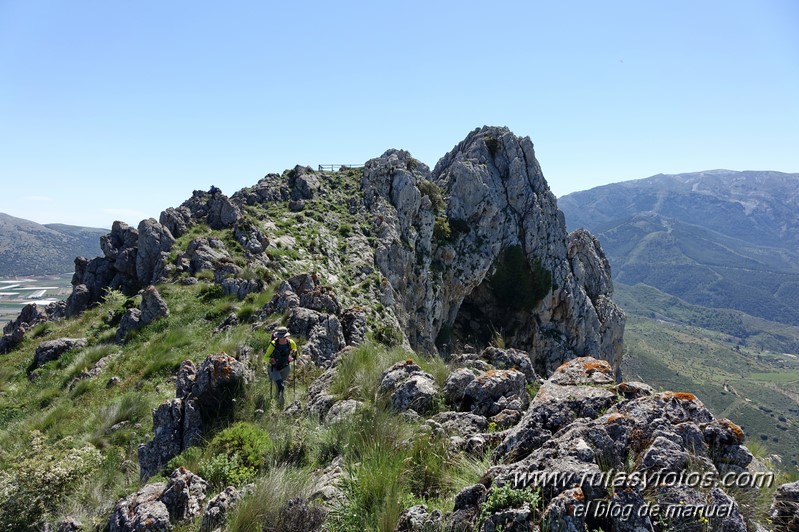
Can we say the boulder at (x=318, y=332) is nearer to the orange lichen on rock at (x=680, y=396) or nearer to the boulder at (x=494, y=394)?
the boulder at (x=494, y=394)

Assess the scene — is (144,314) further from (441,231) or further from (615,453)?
(441,231)

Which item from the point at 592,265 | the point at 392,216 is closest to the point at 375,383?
the point at 392,216

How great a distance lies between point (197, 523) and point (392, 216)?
34759mm

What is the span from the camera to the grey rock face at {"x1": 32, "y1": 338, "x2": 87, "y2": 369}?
16734mm

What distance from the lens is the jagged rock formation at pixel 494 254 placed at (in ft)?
134

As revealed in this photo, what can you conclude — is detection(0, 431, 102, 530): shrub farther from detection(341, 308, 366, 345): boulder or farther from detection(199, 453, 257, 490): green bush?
detection(341, 308, 366, 345): boulder

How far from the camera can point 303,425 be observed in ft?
24.8

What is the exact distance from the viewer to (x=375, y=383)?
8.96 m

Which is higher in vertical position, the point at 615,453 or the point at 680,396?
the point at 680,396

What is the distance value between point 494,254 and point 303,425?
39.6 m

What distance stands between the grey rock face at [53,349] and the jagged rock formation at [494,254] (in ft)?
74.9

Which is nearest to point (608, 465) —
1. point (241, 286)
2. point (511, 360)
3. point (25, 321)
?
point (511, 360)

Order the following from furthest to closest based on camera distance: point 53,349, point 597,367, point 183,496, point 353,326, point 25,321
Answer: point 25,321
point 53,349
point 353,326
point 597,367
point 183,496

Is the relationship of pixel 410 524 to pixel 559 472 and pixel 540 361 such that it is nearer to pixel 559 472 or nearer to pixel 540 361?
pixel 559 472
